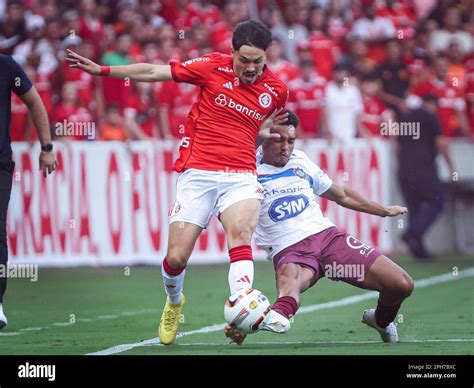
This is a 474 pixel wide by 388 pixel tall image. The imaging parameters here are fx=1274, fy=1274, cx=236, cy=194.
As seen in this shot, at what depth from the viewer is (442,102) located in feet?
65.1

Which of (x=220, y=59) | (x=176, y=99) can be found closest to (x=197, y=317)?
(x=220, y=59)

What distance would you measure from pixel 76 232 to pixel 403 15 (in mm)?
7742

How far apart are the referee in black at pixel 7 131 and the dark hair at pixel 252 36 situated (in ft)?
6.63

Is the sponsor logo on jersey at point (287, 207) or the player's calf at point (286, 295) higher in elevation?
the sponsor logo on jersey at point (287, 207)

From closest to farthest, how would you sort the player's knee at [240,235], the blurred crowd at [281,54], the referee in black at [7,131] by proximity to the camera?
the player's knee at [240,235] → the referee in black at [7,131] → the blurred crowd at [281,54]

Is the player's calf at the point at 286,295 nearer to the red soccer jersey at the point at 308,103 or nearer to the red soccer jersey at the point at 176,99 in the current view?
the red soccer jersey at the point at 176,99

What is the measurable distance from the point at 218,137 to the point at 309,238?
40.9 inches

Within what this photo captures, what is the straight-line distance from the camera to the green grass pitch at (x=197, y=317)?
901 cm

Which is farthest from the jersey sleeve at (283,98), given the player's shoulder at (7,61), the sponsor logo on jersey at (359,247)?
the player's shoulder at (7,61)

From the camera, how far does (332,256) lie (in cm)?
940

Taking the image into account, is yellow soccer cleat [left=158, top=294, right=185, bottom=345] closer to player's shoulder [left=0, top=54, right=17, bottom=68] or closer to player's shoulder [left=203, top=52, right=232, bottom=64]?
player's shoulder [left=203, top=52, right=232, bottom=64]

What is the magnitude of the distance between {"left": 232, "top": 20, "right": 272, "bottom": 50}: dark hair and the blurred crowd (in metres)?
8.94
